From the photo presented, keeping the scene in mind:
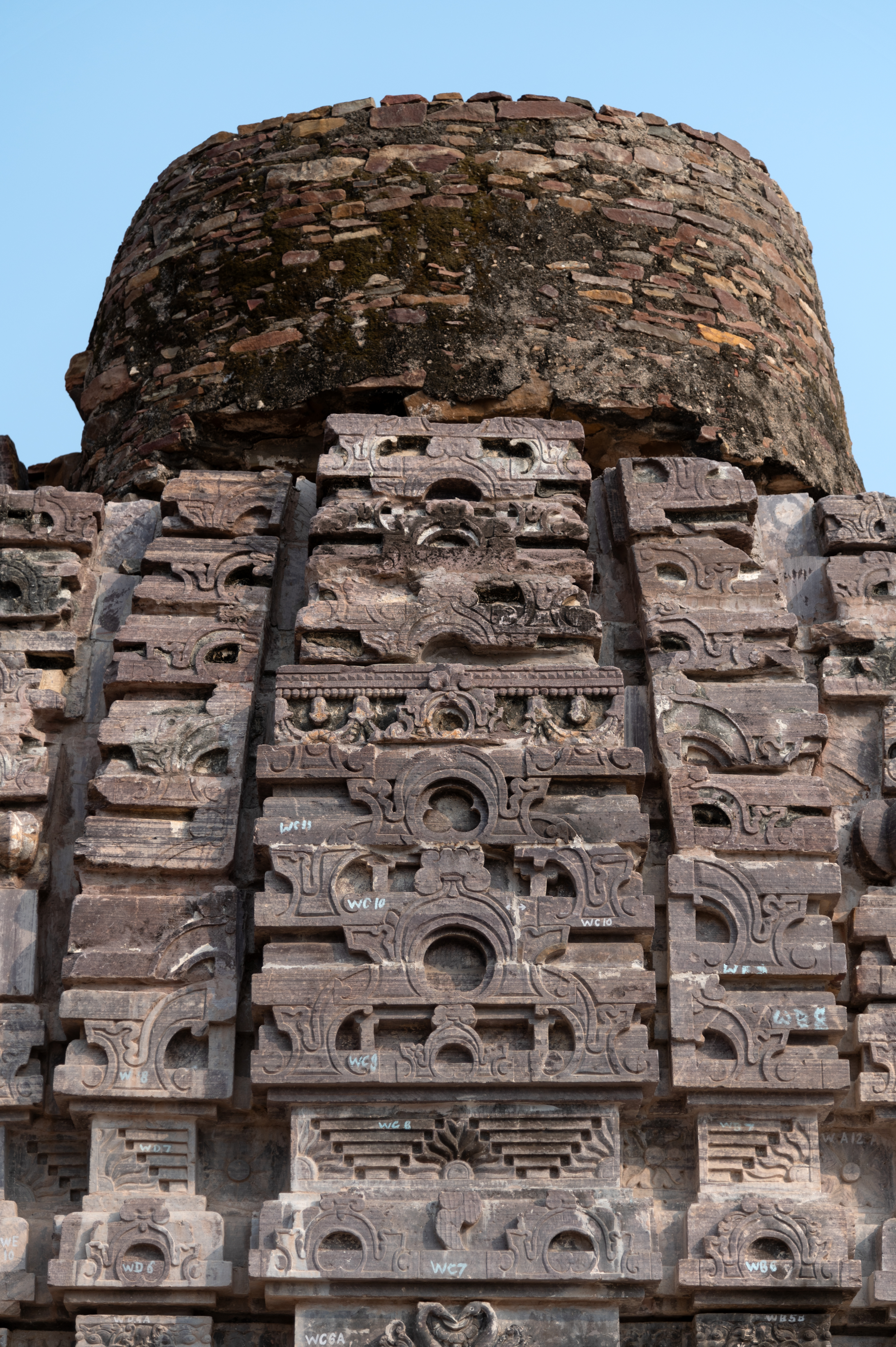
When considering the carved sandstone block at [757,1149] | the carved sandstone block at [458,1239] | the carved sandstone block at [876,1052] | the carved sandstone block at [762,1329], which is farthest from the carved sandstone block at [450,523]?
the carved sandstone block at [762,1329]

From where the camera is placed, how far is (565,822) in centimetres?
527

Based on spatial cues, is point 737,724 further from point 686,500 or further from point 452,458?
point 452,458

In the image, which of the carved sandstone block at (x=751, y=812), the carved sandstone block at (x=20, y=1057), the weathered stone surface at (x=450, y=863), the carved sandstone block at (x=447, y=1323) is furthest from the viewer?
the carved sandstone block at (x=751, y=812)

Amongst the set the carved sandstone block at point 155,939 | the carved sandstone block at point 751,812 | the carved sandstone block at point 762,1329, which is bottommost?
the carved sandstone block at point 762,1329

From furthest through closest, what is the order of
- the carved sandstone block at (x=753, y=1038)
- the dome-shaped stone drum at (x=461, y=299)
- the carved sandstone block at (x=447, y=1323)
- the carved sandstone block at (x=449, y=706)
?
the dome-shaped stone drum at (x=461, y=299) → the carved sandstone block at (x=449, y=706) → the carved sandstone block at (x=753, y=1038) → the carved sandstone block at (x=447, y=1323)

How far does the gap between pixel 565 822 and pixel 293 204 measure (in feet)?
10.5

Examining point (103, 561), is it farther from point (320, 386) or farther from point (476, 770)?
point (476, 770)

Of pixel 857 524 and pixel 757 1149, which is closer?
pixel 757 1149

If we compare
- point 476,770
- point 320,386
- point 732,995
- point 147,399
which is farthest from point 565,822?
point 147,399

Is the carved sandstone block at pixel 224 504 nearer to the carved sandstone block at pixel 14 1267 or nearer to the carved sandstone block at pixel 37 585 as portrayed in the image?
the carved sandstone block at pixel 37 585

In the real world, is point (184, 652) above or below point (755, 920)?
above

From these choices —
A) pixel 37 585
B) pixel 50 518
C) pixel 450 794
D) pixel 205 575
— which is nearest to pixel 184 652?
pixel 205 575

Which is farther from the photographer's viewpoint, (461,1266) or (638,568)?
(638,568)

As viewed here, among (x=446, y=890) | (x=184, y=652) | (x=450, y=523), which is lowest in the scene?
(x=446, y=890)
